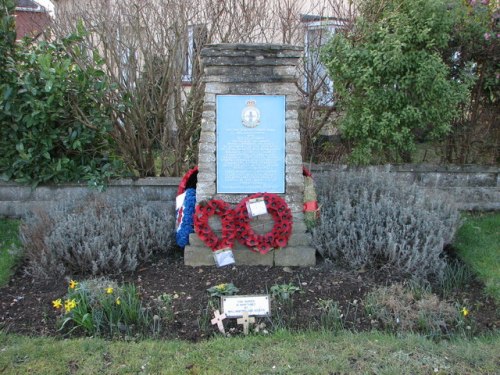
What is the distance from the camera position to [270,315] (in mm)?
3738

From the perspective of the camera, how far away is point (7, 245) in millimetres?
5332

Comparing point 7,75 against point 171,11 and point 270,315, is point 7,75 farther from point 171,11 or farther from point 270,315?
point 270,315

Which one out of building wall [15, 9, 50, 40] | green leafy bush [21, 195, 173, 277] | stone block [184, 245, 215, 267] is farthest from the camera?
building wall [15, 9, 50, 40]

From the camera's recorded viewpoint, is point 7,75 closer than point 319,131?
Yes

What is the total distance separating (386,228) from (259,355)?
1.88 metres

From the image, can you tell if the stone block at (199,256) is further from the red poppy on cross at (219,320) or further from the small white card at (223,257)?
the red poppy on cross at (219,320)

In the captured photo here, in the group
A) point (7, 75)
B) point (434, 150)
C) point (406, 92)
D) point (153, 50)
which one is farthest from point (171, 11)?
point (434, 150)

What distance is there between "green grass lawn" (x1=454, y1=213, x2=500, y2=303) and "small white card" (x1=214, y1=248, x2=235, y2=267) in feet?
7.23

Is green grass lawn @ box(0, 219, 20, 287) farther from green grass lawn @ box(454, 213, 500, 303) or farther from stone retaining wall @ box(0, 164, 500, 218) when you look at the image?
green grass lawn @ box(454, 213, 500, 303)

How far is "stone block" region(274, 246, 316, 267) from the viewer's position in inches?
186

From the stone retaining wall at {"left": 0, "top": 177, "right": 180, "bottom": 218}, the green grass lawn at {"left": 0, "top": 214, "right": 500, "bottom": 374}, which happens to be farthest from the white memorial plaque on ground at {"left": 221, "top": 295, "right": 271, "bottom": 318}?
the stone retaining wall at {"left": 0, "top": 177, "right": 180, "bottom": 218}

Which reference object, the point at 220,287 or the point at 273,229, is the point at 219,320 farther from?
the point at 273,229

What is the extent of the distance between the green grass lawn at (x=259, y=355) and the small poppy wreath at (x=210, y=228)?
130 centimetres

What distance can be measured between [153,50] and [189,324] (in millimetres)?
3786
